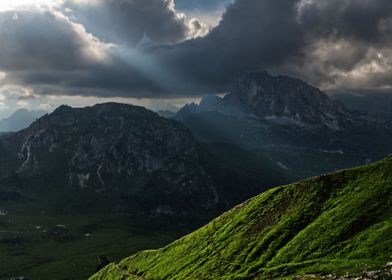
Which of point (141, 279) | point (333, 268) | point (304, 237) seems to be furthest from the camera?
point (141, 279)

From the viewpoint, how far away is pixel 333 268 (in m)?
76.1

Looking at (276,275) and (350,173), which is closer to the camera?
(276,275)

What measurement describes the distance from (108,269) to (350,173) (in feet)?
345

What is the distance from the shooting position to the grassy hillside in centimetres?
8371

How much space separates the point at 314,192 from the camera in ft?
387

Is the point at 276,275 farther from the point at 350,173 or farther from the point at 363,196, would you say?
the point at 350,173

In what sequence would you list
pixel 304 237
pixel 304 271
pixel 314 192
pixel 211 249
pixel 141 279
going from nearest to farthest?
pixel 304 271
pixel 304 237
pixel 314 192
pixel 211 249
pixel 141 279

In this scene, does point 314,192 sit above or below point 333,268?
above

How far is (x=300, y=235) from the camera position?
330 feet

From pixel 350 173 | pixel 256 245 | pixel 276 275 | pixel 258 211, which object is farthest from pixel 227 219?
pixel 276 275

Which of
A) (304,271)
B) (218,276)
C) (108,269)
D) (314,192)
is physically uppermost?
(314,192)

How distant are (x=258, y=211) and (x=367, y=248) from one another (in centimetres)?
4940

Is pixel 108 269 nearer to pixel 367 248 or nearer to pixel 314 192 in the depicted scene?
pixel 314 192

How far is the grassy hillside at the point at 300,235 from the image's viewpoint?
83713 millimetres
